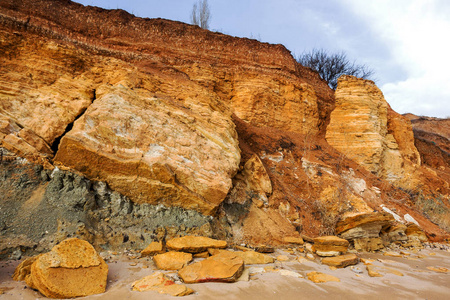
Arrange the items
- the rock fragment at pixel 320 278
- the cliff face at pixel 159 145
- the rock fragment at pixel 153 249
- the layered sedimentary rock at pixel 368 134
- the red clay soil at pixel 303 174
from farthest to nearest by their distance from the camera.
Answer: the layered sedimentary rock at pixel 368 134
the red clay soil at pixel 303 174
the cliff face at pixel 159 145
the rock fragment at pixel 153 249
the rock fragment at pixel 320 278

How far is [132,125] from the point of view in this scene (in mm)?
5184

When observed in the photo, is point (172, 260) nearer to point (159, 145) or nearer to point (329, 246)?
point (159, 145)

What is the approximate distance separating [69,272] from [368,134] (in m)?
11.6

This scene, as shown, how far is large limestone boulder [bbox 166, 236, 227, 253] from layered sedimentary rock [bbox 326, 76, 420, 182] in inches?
331

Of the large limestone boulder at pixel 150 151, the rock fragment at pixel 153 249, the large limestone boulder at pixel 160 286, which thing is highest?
the large limestone boulder at pixel 150 151

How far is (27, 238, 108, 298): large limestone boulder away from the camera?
257 cm

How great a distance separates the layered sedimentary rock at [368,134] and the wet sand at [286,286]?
679 centimetres

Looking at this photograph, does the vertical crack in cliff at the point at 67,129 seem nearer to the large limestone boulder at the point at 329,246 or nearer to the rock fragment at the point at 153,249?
the rock fragment at the point at 153,249

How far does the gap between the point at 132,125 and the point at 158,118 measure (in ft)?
2.12

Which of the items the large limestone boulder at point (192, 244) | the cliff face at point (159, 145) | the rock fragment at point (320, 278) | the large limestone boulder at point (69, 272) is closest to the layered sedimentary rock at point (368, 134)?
the cliff face at point (159, 145)

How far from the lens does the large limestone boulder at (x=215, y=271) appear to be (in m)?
3.17

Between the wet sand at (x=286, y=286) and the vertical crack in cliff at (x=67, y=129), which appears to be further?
the vertical crack in cliff at (x=67, y=129)

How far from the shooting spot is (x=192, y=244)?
14.1ft

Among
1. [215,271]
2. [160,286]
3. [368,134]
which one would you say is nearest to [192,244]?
[215,271]
